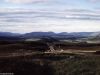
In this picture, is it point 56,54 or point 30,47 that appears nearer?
point 56,54

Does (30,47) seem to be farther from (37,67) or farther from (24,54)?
(37,67)

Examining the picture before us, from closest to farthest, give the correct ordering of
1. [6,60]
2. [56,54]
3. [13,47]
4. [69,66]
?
[69,66]
[6,60]
[56,54]
[13,47]

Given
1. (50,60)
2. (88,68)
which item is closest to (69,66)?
(88,68)

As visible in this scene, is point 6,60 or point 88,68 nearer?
point 88,68

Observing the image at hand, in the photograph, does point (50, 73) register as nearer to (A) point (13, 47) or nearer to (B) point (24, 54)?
(B) point (24, 54)

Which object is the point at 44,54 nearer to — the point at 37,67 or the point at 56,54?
the point at 56,54

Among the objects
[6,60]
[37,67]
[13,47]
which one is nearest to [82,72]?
[37,67]

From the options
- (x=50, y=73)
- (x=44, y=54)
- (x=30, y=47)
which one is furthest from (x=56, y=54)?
(x=50, y=73)

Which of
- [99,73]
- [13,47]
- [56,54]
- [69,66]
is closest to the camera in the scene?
[99,73]

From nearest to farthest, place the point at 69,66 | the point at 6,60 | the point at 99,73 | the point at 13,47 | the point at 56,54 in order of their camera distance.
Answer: the point at 99,73
the point at 69,66
the point at 6,60
the point at 56,54
the point at 13,47
